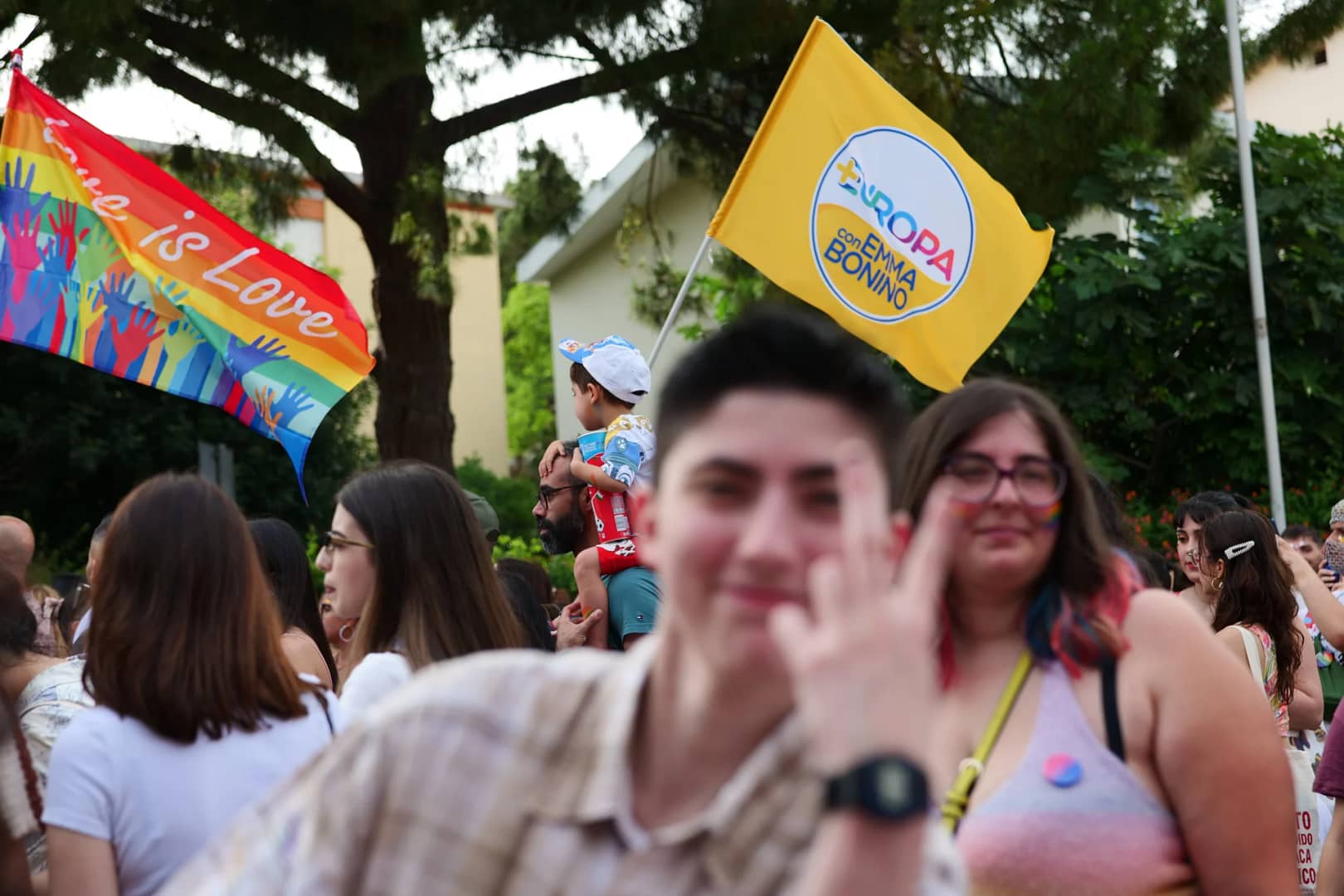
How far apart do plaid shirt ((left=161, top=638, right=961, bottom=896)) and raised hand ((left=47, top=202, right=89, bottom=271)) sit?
5.54 metres

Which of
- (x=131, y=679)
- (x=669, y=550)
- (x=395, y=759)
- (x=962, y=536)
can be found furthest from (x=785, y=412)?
(x=131, y=679)

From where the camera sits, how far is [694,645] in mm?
1595

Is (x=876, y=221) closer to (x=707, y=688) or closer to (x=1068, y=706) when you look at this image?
(x=1068, y=706)

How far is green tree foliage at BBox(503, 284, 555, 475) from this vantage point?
162ft

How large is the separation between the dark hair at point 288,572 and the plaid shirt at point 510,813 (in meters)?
3.28

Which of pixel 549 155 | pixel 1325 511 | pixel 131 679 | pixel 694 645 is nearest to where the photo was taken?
pixel 694 645

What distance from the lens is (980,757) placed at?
2.79m

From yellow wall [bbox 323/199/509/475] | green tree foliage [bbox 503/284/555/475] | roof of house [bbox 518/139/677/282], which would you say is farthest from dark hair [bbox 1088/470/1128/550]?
green tree foliage [bbox 503/284/555/475]

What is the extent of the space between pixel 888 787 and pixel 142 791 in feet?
7.00

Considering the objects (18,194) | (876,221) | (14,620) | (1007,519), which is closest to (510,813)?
(1007,519)

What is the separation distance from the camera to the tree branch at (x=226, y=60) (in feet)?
34.1

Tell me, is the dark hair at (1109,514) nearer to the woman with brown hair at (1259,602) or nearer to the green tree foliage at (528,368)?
the woman with brown hair at (1259,602)

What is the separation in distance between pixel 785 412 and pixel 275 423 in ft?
17.0

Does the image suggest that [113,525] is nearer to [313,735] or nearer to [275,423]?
[313,735]
